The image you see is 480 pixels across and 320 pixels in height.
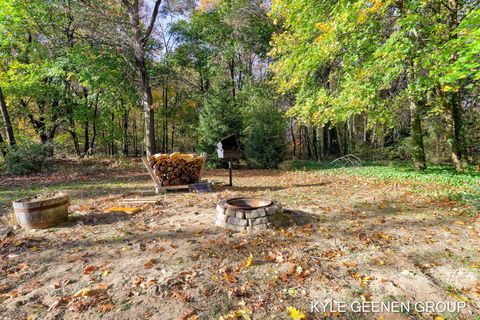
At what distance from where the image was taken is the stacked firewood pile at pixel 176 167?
24.2 feet

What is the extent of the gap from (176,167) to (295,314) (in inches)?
237

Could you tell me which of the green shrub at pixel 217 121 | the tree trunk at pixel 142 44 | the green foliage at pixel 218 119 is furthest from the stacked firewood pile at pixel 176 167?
the green foliage at pixel 218 119

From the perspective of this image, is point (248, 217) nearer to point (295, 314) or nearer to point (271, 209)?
point (271, 209)

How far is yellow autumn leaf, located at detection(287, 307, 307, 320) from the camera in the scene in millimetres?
2178

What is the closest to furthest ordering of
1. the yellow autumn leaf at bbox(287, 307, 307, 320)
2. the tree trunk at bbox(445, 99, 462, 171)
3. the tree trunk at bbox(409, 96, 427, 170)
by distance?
the yellow autumn leaf at bbox(287, 307, 307, 320)
the tree trunk at bbox(445, 99, 462, 171)
the tree trunk at bbox(409, 96, 427, 170)

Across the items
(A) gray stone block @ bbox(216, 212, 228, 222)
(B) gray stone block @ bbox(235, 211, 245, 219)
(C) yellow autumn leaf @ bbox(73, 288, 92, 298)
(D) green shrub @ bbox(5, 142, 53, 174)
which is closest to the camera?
(C) yellow autumn leaf @ bbox(73, 288, 92, 298)

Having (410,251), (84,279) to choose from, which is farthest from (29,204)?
(410,251)

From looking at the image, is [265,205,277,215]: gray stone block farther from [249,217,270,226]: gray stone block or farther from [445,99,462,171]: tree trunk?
[445,99,462,171]: tree trunk

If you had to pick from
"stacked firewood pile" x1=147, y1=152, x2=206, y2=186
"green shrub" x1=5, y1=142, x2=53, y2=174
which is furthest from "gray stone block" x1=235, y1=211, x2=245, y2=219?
"green shrub" x1=5, y1=142, x2=53, y2=174

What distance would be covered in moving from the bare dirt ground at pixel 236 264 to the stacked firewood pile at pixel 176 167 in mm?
2172

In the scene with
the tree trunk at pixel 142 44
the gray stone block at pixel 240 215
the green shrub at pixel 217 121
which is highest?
the tree trunk at pixel 142 44

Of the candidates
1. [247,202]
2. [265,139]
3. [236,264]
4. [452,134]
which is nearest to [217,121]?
[265,139]

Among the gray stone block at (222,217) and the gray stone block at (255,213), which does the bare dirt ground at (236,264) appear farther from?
the gray stone block at (255,213)

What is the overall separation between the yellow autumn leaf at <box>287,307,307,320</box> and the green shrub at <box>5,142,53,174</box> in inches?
530
